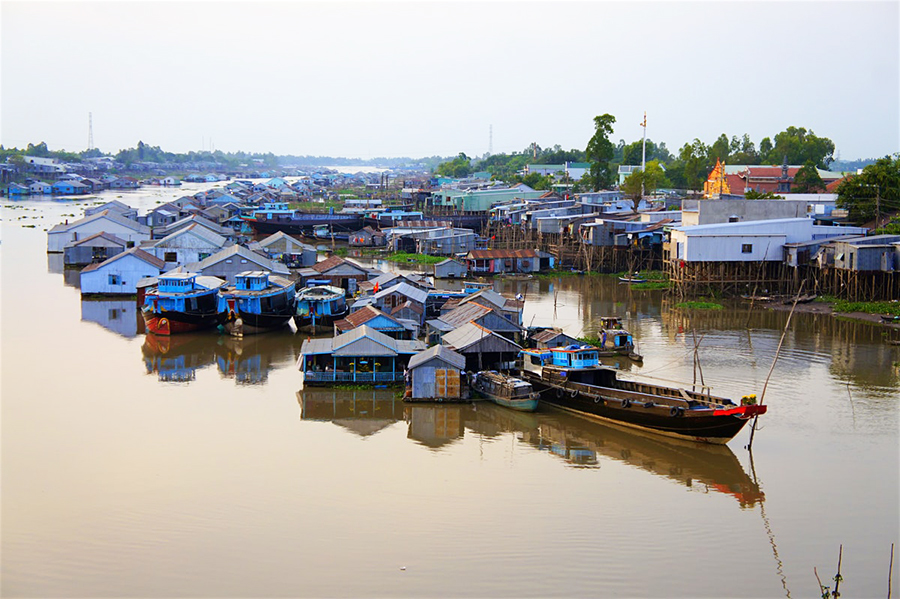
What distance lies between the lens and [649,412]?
14.8 metres

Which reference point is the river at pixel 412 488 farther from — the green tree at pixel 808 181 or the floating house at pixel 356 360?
the green tree at pixel 808 181

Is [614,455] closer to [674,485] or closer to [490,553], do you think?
[674,485]

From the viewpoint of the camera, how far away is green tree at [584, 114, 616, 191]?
52.6m

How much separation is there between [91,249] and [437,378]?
23.2 m

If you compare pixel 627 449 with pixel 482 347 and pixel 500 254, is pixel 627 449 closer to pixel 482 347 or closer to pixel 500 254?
pixel 482 347

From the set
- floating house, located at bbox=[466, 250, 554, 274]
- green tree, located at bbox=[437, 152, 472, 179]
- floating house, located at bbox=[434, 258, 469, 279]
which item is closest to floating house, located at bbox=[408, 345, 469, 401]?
floating house, located at bbox=[434, 258, 469, 279]

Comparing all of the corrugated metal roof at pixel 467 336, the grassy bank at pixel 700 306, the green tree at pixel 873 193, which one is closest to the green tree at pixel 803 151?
the green tree at pixel 873 193

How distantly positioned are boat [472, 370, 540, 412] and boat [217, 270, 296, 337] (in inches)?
328

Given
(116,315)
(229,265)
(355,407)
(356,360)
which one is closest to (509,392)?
(355,407)

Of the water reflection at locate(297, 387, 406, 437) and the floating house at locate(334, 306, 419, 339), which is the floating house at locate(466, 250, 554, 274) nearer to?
the floating house at locate(334, 306, 419, 339)

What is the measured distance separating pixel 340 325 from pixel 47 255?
73.5 ft

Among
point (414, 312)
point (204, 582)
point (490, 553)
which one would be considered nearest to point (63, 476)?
point (204, 582)

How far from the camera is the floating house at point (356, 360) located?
1734 cm

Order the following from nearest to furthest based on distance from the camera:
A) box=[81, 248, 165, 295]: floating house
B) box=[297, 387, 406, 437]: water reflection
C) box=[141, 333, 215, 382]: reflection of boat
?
box=[297, 387, 406, 437]: water reflection
box=[141, 333, 215, 382]: reflection of boat
box=[81, 248, 165, 295]: floating house
